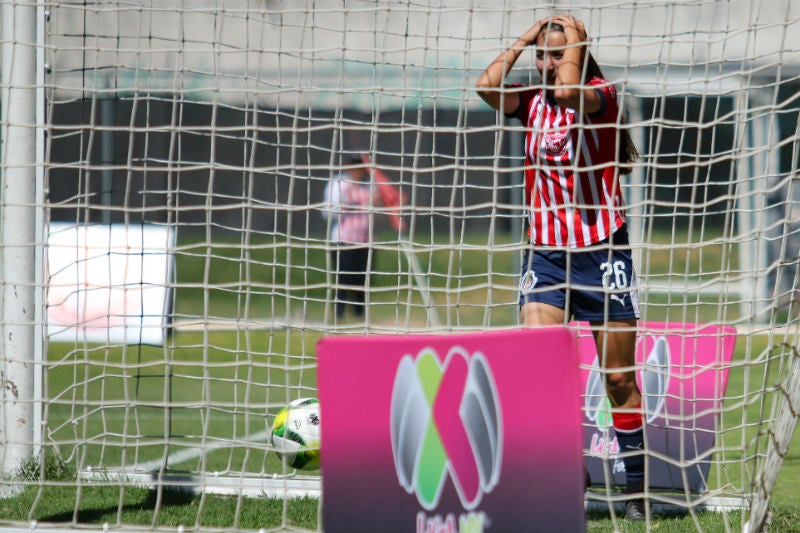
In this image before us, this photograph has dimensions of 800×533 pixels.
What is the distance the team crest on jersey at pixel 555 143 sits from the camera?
3693 millimetres

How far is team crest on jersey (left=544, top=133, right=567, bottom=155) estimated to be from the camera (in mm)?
3693

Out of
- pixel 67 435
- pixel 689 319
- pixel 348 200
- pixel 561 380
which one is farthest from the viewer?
pixel 348 200

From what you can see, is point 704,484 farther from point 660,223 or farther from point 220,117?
point 220,117

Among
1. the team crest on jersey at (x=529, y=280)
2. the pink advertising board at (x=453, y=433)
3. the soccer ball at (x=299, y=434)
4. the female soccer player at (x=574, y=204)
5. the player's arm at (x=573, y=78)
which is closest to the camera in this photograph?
the pink advertising board at (x=453, y=433)

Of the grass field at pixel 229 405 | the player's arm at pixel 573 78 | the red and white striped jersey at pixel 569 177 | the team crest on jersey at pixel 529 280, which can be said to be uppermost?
the player's arm at pixel 573 78

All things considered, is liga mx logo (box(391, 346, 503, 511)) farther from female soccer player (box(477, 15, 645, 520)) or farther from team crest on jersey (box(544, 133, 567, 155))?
team crest on jersey (box(544, 133, 567, 155))

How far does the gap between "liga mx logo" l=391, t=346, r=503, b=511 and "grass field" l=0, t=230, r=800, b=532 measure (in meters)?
0.64

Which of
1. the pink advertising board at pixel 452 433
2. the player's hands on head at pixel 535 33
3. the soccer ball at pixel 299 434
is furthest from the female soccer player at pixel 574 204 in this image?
the soccer ball at pixel 299 434

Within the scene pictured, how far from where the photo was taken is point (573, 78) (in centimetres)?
349

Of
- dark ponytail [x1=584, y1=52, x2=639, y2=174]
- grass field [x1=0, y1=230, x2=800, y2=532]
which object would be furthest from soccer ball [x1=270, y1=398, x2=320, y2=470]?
dark ponytail [x1=584, y1=52, x2=639, y2=174]

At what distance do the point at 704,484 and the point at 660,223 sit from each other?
7838mm

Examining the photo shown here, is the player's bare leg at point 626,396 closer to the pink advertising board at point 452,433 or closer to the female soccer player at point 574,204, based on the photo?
the female soccer player at point 574,204

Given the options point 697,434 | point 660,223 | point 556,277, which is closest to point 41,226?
point 556,277

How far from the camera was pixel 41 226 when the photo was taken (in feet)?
14.6
